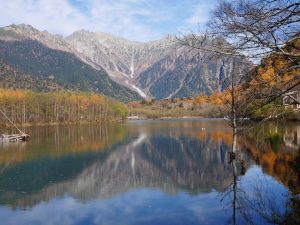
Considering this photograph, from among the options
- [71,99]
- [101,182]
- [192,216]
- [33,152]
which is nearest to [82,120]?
[71,99]

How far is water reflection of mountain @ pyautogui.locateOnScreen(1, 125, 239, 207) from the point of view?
2327cm

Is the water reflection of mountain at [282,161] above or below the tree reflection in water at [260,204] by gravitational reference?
above

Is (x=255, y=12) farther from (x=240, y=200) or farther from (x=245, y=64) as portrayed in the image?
(x=240, y=200)

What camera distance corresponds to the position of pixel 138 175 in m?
29.6

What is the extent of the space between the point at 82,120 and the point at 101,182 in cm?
12681

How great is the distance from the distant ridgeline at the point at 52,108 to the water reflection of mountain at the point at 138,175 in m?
88.9

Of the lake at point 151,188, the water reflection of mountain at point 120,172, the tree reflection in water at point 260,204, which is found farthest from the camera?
the water reflection of mountain at point 120,172

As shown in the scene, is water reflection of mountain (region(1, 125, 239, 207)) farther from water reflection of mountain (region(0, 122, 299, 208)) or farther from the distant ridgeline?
the distant ridgeline

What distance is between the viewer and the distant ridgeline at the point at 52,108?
125075 millimetres

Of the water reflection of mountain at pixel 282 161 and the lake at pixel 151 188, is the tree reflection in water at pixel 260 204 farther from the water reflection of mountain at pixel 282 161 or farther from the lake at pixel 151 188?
the water reflection of mountain at pixel 282 161

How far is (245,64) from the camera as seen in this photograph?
9398 mm

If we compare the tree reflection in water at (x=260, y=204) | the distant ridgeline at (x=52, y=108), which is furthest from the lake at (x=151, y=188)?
the distant ridgeline at (x=52, y=108)

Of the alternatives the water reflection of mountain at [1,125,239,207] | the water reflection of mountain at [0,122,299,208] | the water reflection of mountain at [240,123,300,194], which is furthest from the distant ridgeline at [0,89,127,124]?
the water reflection of mountain at [240,123,300,194]

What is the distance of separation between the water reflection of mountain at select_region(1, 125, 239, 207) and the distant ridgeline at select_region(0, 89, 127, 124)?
88.9 meters
